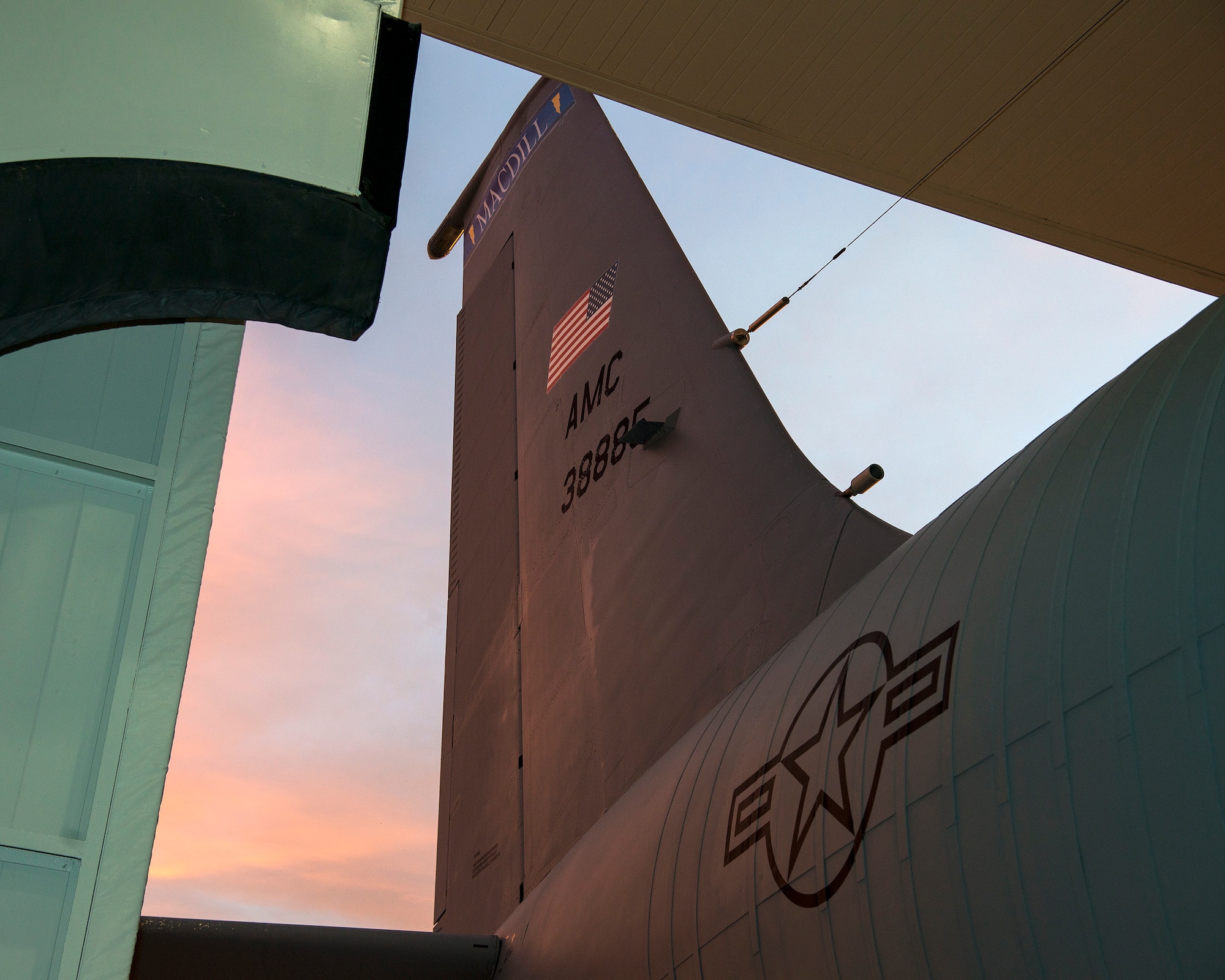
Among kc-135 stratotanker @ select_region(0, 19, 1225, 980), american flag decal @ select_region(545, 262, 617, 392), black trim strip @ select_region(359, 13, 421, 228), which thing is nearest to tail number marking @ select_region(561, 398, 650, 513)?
american flag decal @ select_region(545, 262, 617, 392)

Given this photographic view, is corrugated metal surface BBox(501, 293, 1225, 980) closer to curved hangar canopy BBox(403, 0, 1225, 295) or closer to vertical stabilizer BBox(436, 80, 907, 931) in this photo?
vertical stabilizer BBox(436, 80, 907, 931)

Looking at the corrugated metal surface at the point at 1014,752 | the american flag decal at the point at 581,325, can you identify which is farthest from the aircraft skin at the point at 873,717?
the american flag decal at the point at 581,325

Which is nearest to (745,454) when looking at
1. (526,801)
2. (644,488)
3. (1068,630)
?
(644,488)

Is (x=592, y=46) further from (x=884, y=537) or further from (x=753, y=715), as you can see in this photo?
(x=753, y=715)

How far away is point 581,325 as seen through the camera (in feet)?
23.0

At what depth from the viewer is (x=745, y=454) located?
534 centimetres

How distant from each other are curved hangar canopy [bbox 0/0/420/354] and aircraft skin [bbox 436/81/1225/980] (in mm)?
1637

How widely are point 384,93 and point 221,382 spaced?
2.76ft

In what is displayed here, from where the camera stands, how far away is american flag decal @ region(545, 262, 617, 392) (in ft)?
22.3

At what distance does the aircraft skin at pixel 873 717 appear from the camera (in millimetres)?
2322

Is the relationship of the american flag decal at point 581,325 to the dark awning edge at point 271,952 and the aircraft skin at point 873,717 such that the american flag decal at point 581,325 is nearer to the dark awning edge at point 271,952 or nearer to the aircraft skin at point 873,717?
the aircraft skin at point 873,717

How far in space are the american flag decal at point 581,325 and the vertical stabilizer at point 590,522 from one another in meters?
0.02

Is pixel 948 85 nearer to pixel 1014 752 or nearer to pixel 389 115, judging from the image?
pixel 1014 752

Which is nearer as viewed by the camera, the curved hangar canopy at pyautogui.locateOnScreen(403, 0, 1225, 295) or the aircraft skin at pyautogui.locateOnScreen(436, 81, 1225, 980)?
the aircraft skin at pyautogui.locateOnScreen(436, 81, 1225, 980)
